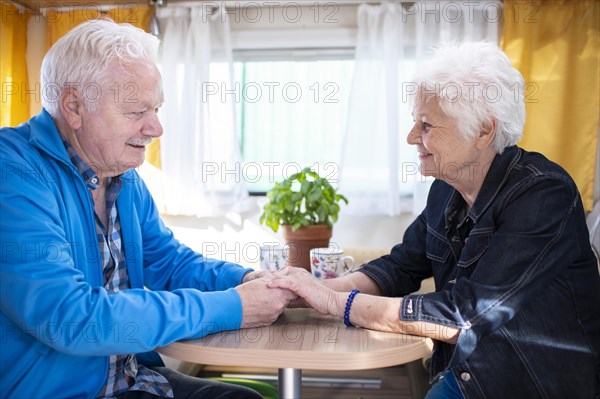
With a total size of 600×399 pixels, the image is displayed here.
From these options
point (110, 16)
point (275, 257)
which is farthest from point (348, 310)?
point (110, 16)

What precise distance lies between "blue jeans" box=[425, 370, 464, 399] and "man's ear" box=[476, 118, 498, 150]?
570 mm

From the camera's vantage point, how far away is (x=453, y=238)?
161 centimetres

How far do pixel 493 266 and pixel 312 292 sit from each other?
413 mm

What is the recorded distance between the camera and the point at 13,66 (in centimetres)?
380

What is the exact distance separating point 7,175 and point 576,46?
10.4ft

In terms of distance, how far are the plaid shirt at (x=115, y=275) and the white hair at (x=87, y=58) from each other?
0.43 ft

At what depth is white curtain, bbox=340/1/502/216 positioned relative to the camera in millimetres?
3535

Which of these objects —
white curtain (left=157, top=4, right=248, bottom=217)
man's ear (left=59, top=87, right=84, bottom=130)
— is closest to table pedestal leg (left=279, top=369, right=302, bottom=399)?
man's ear (left=59, top=87, right=84, bottom=130)

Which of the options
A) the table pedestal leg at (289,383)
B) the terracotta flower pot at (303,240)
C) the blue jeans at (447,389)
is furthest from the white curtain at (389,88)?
the table pedestal leg at (289,383)

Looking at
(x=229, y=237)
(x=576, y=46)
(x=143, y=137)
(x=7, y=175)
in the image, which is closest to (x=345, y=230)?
(x=229, y=237)

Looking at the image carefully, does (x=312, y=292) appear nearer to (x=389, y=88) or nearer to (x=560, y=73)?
(x=389, y=88)

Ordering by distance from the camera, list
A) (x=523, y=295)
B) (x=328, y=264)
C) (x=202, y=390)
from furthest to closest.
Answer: (x=328, y=264)
(x=202, y=390)
(x=523, y=295)

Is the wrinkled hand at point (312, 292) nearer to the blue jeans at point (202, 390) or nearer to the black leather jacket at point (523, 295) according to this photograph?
the black leather jacket at point (523, 295)

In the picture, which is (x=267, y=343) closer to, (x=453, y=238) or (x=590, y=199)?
(x=453, y=238)
